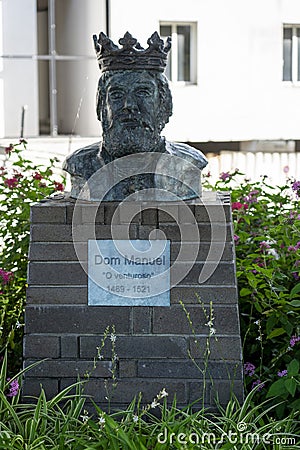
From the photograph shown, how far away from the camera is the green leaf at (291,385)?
3.50 m

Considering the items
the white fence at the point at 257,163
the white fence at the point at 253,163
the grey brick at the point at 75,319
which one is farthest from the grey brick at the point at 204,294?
the white fence at the point at 253,163

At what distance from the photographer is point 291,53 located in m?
14.2

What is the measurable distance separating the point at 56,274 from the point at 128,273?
0.32 m

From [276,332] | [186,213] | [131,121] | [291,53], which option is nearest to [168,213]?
[186,213]

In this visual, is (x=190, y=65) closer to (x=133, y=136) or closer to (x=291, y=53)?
(x=291, y=53)

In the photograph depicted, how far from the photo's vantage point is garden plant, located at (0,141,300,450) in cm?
321

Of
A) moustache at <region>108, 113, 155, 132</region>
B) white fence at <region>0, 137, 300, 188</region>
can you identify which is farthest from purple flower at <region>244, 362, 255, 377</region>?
white fence at <region>0, 137, 300, 188</region>

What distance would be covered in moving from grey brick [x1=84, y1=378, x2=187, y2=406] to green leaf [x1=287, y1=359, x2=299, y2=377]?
0.46 m

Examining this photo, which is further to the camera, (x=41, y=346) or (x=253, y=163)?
(x=253, y=163)

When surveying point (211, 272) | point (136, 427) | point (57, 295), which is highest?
point (211, 272)

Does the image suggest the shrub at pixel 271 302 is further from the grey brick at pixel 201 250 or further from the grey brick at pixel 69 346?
the grey brick at pixel 69 346

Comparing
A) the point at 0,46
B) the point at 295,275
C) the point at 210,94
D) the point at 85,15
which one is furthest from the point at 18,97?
the point at 295,275

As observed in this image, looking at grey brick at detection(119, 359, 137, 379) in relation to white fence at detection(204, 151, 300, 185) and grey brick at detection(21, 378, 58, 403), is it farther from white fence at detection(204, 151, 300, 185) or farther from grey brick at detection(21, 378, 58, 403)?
white fence at detection(204, 151, 300, 185)

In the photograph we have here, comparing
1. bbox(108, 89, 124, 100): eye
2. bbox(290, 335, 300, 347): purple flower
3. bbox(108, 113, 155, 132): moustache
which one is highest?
bbox(108, 89, 124, 100): eye
